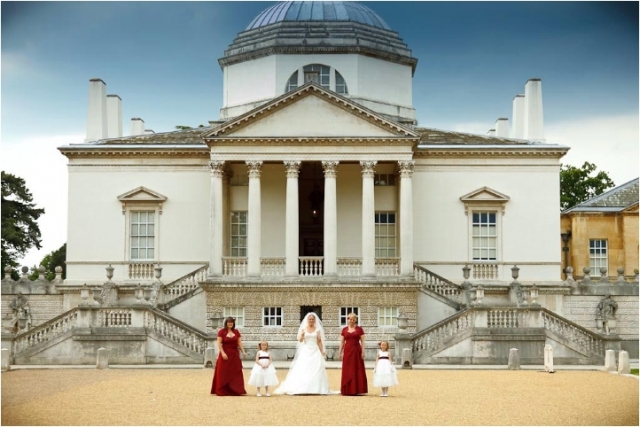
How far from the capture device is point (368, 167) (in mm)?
44594

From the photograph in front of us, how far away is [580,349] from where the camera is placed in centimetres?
3806

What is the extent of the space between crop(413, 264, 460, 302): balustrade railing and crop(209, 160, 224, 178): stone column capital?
350 inches

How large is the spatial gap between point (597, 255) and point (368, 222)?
15006mm

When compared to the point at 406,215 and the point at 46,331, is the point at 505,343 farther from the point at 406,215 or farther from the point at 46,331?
the point at 46,331

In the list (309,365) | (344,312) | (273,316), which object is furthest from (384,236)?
(309,365)

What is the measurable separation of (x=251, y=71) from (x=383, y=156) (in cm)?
989

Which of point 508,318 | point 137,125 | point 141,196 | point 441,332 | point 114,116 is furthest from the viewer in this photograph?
point 137,125

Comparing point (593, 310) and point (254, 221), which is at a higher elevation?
point (254, 221)

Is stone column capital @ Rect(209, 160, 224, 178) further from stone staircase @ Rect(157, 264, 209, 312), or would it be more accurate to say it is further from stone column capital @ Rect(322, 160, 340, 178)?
stone column capital @ Rect(322, 160, 340, 178)

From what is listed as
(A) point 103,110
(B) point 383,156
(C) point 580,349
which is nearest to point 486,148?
(B) point 383,156

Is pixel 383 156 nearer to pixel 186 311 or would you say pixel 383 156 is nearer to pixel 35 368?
pixel 186 311

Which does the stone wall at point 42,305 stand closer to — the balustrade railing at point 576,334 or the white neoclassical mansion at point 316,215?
the white neoclassical mansion at point 316,215

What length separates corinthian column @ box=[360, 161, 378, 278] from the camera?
4414 cm

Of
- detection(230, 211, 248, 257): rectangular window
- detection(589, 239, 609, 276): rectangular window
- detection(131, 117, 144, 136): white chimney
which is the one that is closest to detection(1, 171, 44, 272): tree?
detection(131, 117, 144, 136): white chimney
